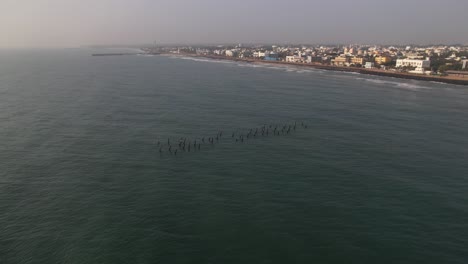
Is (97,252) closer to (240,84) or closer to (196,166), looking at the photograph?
(196,166)

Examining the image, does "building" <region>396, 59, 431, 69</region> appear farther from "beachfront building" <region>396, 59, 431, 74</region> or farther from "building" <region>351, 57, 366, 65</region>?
"building" <region>351, 57, 366, 65</region>

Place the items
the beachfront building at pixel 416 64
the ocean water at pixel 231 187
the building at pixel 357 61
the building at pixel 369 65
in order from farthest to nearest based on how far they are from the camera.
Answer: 1. the building at pixel 357 61
2. the building at pixel 369 65
3. the beachfront building at pixel 416 64
4. the ocean water at pixel 231 187

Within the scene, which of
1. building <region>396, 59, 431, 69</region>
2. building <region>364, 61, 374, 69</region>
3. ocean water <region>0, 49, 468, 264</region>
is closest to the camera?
ocean water <region>0, 49, 468, 264</region>

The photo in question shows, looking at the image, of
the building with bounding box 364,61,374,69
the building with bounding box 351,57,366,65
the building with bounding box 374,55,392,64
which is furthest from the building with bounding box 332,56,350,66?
the building with bounding box 364,61,374,69

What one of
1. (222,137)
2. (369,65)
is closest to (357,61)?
(369,65)

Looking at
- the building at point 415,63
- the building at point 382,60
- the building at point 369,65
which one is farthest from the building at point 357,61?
the building at point 415,63

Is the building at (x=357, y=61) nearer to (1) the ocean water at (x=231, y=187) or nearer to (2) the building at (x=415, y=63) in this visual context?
(2) the building at (x=415, y=63)
